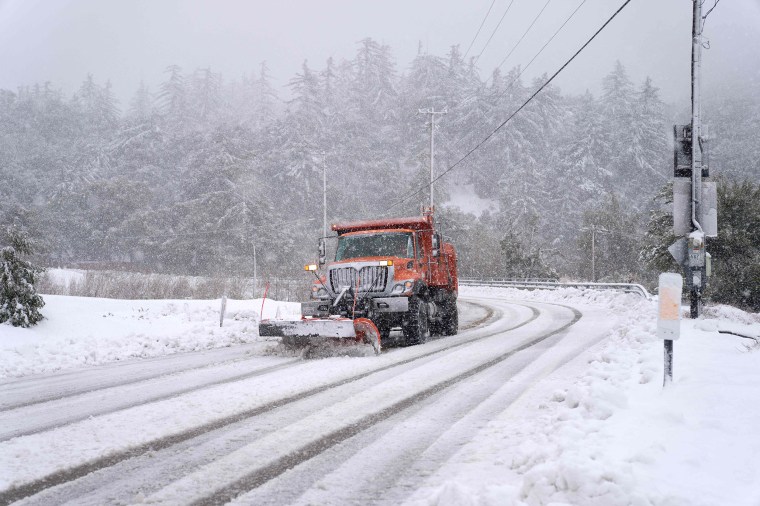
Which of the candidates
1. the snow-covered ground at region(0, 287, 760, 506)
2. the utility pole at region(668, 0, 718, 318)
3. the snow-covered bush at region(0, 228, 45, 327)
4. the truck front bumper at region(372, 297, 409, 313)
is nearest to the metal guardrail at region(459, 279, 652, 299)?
the utility pole at region(668, 0, 718, 318)

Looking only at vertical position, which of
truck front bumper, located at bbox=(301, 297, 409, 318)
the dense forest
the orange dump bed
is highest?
the dense forest

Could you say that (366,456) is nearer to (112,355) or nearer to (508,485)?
(508,485)

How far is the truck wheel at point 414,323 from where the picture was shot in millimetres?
11266

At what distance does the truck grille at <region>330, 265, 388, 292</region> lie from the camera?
11.3 meters

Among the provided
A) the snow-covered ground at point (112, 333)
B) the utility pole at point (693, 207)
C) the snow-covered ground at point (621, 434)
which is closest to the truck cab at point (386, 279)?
the snow-covered ground at point (112, 333)

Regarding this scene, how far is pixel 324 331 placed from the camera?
9.56m

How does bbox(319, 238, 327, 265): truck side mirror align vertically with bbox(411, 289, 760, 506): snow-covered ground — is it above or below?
above

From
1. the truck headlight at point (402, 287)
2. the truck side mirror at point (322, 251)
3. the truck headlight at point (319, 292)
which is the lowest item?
the truck headlight at point (319, 292)

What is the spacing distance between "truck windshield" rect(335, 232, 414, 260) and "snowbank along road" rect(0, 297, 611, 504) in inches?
121

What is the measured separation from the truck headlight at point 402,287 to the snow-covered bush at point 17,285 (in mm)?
7678

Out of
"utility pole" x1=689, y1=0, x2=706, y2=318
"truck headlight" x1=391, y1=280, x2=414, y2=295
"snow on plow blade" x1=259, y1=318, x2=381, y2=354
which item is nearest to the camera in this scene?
"snow on plow blade" x1=259, y1=318, x2=381, y2=354

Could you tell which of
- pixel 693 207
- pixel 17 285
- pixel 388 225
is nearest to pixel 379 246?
pixel 388 225

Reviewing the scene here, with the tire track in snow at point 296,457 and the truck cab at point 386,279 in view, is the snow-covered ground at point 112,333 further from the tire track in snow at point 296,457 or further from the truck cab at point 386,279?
the tire track in snow at point 296,457

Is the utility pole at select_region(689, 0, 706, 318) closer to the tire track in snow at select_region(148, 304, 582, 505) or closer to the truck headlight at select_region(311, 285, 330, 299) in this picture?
the tire track in snow at select_region(148, 304, 582, 505)
